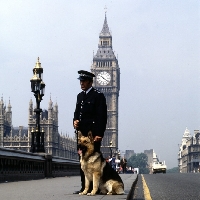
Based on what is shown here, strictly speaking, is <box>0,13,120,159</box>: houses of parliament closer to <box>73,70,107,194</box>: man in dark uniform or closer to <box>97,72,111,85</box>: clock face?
<box>97,72,111,85</box>: clock face

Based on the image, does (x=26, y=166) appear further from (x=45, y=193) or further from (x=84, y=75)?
(x=84, y=75)

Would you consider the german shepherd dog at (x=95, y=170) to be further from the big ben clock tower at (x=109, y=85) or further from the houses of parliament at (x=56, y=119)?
the big ben clock tower at (x=109, y=85)

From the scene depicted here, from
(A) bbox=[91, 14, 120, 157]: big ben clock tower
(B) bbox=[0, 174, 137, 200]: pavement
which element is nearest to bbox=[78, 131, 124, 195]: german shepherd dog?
(B) bbox=[0, 174, 137, 200]: pavement

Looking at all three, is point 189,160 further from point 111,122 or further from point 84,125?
point 84,125

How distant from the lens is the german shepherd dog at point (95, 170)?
30.9 ft

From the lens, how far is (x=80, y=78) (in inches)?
390

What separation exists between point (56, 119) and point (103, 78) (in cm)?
3949

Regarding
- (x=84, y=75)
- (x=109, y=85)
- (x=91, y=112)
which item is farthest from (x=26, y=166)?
(x=109, y=85)

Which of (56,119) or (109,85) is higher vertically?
(109,85)

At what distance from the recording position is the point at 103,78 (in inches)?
6998

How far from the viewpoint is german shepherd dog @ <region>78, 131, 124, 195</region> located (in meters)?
9.41

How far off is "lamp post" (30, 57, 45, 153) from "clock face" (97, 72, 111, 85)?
151 meters

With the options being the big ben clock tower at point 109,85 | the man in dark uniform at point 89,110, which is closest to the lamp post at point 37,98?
the man in dark uniform at point 89,110

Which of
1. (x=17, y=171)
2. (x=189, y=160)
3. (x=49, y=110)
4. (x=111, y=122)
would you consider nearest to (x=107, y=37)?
(x=111, y=122)
